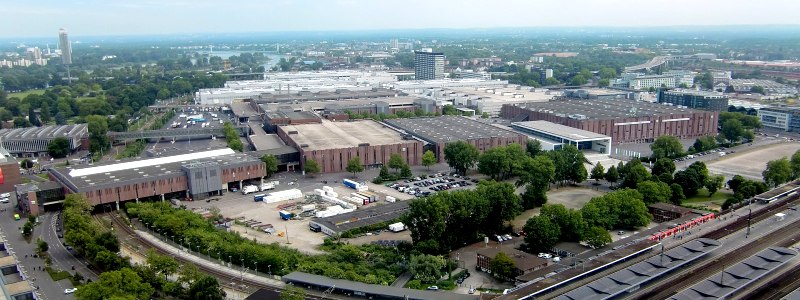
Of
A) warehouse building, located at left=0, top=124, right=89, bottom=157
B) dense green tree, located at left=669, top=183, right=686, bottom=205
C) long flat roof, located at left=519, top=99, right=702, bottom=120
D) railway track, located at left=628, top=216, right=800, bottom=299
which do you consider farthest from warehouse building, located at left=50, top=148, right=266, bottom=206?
long flat roof, located at left=519, top=99, right=702, bottom=120

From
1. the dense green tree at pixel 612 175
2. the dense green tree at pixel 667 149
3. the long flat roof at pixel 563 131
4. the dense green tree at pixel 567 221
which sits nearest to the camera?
the dense green tree at pixel 567 221

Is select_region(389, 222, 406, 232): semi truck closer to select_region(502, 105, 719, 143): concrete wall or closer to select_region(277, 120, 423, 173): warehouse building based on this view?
select_region(277, 120, 423, 173): warehouse building

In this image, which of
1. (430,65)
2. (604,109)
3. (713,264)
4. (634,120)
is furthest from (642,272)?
(430,65)

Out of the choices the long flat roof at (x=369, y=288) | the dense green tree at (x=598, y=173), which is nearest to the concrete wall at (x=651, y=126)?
the dense green tree at (x=598, y=173)

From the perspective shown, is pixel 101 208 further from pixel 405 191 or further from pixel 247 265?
pixel 405 191

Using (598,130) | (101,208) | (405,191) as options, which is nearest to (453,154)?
(405,191)

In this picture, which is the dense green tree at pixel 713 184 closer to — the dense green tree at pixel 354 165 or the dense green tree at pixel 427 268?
the dense green tree at pixel 427 268
